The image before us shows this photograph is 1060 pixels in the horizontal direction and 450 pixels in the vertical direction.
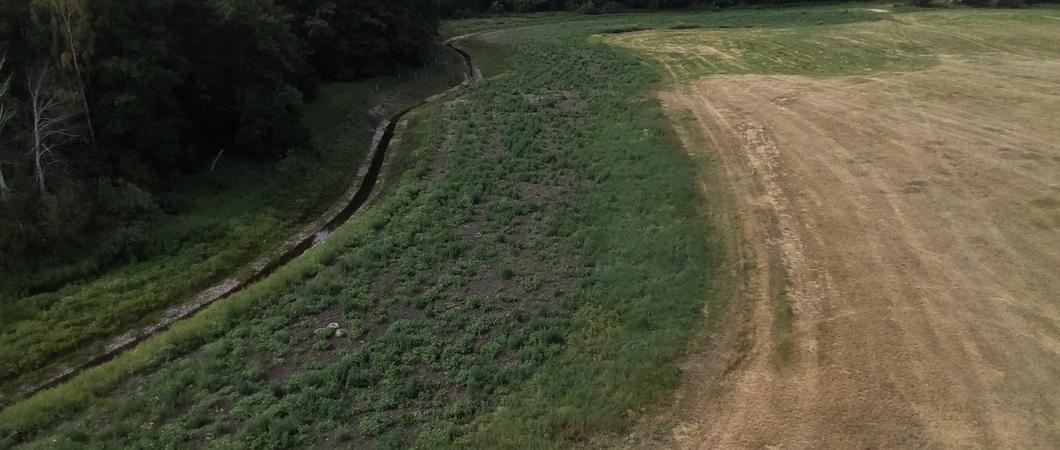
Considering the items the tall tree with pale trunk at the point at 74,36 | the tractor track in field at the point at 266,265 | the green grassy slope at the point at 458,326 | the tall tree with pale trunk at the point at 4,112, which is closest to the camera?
the green grassy slope at the point at 458,326

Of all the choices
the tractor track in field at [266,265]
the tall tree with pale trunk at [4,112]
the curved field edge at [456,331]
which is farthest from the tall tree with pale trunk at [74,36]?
the curved field edge at [456,331]

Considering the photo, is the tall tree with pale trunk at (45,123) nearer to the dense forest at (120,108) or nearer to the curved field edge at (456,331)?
the dense forest at (120,108)

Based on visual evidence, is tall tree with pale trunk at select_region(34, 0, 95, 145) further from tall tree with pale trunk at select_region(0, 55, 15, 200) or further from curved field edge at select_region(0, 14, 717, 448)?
curved field edge at select_region(0, 14, 717, 448)

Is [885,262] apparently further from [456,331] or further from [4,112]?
[4,112]

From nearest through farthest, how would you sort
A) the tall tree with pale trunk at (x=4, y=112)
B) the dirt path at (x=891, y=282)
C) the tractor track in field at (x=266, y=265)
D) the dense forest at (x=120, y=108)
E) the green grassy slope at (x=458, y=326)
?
the dirt path at (x=891, y=282), the green grassy slope at (x=458, y=326), the tractor track in field at (x=266, y=265), the tall tree with pale trunk at (x=4, y=112), the dense forest at (x=120, y=108)

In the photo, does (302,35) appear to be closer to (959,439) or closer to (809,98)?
(809,98)

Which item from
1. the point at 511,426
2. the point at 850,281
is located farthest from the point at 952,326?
the point at 511,426

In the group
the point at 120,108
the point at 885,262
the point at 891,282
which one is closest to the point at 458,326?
the point at 891,282

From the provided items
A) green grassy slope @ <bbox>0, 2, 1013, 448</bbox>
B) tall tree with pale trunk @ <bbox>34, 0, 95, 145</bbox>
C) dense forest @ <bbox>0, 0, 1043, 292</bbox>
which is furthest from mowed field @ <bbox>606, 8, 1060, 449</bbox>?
→ tall tree with pale trunk @ <bbox>34, 0, 95, 145</bbox>
